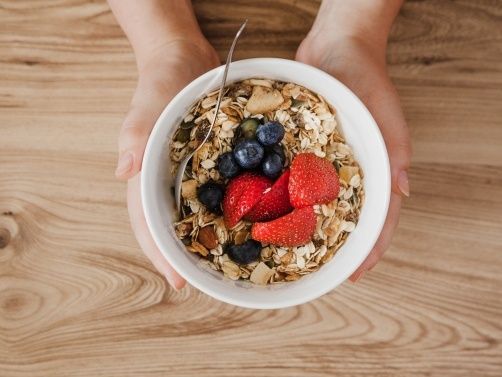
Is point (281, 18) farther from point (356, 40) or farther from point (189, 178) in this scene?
point (189, 178)

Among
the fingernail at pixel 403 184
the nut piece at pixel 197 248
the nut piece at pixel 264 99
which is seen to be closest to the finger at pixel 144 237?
the nut piece at pixel 197 248

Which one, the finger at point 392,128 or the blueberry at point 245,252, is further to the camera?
the finger at point 392,128

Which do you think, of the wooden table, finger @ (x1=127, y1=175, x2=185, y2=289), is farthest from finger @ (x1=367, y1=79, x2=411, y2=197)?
finger @ (x1=127, y1=175, x2=185, y2=289)

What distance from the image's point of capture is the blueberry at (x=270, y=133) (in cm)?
68

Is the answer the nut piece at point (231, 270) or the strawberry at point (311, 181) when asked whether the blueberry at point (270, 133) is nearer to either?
the strawberry at point (311, 181)

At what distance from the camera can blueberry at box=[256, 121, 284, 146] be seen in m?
0.68

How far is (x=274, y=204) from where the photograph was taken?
70 centimetres

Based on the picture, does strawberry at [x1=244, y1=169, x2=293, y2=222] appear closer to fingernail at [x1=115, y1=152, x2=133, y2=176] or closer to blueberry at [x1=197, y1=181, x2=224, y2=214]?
blueberry at [x1=197, y1=181, x2=224, y2=214]

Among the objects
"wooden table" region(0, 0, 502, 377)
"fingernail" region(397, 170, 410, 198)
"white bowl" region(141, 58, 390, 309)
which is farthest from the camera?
"wooden table" region(0, 0, 502, 377)

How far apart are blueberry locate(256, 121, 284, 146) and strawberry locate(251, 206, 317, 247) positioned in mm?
87

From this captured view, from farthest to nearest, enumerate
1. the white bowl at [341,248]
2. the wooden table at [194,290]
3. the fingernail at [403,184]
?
the wooden table at [194,290] < the fingernail at [403,184] < the white bowl at [341,248]

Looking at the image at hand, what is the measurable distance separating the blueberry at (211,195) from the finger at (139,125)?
91mm

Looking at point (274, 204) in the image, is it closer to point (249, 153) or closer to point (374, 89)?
point (249, 153)

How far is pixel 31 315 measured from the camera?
930 mm
